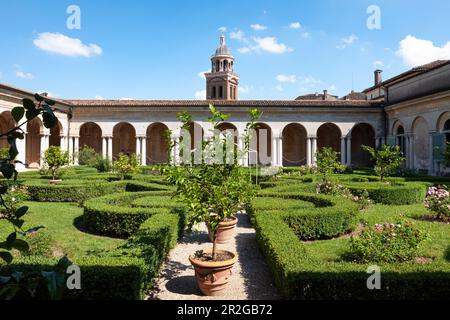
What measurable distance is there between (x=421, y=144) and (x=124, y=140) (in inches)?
1063

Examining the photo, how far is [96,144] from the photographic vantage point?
1447 inches

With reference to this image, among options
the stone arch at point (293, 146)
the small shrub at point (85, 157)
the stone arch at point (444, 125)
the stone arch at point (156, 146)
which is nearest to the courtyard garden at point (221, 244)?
the stone arch at point (444, 125)

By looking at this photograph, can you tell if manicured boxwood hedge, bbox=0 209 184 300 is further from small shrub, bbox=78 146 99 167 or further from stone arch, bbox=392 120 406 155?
stone arch, bbox=392 120 406 155

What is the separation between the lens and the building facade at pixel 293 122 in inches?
989

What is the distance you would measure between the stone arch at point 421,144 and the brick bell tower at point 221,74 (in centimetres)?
3329

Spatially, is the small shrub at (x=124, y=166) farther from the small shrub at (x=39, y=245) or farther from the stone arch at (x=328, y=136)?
the stone arch at (x=328, y=136)

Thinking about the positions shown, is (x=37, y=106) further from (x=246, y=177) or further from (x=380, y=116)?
(x=380, y=116)

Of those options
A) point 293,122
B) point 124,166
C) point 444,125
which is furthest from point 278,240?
point 293,122

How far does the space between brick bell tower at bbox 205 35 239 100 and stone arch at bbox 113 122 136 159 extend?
2254cm

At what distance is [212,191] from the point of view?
6.19 meters

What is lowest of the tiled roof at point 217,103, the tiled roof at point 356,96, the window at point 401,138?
the window at point 401,138

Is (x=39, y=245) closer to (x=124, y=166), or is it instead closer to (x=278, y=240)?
(x=278, y=240)
